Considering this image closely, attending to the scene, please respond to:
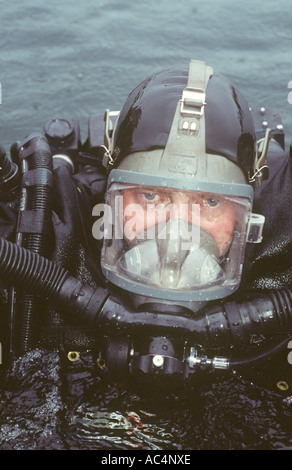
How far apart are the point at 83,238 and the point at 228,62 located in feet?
15.0

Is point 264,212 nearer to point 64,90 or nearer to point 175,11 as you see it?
point 64,90

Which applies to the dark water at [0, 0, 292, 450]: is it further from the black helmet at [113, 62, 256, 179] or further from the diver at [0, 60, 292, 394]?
the black helmet at [113, 62, 256, 179]

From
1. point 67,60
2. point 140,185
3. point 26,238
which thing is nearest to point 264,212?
point 140,185

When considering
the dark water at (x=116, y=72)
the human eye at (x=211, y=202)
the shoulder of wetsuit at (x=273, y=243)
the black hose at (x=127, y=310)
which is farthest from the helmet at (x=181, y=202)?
the dark water at (x=116, y=72)

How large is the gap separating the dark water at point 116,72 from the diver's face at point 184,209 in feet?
2.56

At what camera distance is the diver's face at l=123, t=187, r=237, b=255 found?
9.65 feet

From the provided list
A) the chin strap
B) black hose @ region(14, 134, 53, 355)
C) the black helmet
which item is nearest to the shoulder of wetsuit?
the chin strap

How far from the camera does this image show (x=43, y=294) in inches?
118

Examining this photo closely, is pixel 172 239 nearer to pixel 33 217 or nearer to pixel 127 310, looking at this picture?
pixel 127 310

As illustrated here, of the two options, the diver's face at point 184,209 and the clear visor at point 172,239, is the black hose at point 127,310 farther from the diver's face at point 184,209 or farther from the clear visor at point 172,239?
the diver's face at point 184,209

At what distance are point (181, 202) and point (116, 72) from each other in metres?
4.67

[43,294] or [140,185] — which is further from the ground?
[140,185]

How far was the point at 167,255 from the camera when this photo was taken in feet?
9.49

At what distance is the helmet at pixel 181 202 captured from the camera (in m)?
2.91
